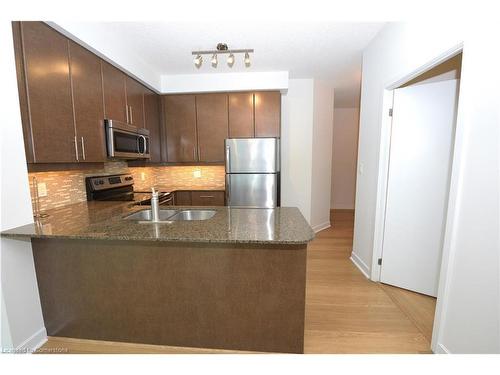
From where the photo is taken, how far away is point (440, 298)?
1450mm

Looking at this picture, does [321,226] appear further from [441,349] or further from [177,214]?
[177,214]

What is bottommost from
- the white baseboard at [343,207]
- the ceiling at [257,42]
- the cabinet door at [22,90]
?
the white baseboard at [343,207]

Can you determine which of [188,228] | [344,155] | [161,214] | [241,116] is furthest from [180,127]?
[344,155]

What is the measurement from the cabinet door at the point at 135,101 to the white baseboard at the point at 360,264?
313cm

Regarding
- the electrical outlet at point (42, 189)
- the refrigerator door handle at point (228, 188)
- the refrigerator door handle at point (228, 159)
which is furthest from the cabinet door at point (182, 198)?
the electrical outlet at point (42, 189)

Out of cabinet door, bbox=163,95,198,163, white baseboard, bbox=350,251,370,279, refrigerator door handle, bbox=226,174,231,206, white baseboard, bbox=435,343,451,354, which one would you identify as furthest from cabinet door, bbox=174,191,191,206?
white baseboard, bbox=435,343,451,354

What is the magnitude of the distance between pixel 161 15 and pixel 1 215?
1561 millimetres

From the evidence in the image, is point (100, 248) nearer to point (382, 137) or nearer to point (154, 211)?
point (154, 211)

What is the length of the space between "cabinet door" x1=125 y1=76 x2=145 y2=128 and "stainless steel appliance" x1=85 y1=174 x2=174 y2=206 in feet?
2.39

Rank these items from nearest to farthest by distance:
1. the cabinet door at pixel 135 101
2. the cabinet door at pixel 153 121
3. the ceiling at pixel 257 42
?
the ceiling at pixel 257 42, the cabinet door at pixel 135 101, the cabinet door at pixel 153 121

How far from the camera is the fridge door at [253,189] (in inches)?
120

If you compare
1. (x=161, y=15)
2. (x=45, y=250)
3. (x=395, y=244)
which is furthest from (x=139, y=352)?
(x=395, y=244)

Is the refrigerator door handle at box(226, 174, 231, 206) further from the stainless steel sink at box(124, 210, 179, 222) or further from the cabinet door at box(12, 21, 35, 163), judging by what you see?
the cabinet door at box(12, 21, 35, 163)

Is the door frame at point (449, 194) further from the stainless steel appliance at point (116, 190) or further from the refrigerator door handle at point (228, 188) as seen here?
the stainless steel appliance at point (116, 190)
